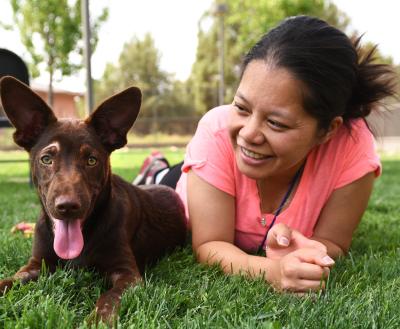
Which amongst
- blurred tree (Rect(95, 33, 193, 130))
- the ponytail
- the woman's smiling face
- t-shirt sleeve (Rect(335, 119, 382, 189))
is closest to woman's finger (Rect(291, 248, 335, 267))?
the woman's smiling face

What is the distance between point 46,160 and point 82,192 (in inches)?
10.8

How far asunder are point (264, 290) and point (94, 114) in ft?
3.98

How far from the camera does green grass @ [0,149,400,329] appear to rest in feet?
5.82

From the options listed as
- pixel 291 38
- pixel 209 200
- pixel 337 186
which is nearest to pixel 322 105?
pixel 291 38

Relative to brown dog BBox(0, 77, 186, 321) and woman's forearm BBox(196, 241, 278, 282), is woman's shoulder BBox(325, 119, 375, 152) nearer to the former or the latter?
woman's forearm BBox(196, 241, 278, 282)

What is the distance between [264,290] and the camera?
2.24m

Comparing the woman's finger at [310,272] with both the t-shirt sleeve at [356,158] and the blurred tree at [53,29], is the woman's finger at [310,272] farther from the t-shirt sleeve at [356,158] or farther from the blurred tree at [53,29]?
the blurred tree at [53,29]

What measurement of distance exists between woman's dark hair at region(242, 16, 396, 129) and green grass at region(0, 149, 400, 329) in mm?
896

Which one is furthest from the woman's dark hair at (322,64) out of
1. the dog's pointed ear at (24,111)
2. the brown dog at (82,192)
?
the dog's pointed ear at (24,111)

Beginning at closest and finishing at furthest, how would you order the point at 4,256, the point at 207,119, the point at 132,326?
the point at 132,326, the point at 4,256, the point at 207,119

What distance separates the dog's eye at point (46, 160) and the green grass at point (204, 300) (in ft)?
1.63

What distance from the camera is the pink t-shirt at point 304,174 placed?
2.97 meters

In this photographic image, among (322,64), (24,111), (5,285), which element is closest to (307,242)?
(322,64)

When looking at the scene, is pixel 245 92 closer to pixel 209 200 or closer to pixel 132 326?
pixel 209 200
